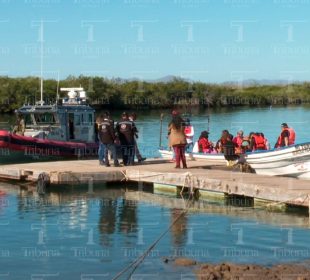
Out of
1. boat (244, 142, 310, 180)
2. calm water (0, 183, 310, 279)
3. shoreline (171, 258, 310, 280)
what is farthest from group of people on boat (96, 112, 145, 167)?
shoreline (171, 258, 310, 280)

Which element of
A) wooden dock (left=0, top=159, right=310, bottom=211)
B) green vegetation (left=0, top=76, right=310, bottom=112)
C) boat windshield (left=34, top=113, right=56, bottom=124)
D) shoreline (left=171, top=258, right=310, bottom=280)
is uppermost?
green vegetation (left=0, top=76, right=310, bottom=112)

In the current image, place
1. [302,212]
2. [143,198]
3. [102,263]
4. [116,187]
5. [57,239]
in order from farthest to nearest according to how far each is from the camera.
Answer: [116,187] → [143,198] → [302,212] → [57,239] → [102,263]

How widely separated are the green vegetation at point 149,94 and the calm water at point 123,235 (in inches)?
2041

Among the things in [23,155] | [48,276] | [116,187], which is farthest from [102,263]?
[23,155]

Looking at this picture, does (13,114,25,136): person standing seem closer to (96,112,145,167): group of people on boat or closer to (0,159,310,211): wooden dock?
(0,159,310,211): wooden dock

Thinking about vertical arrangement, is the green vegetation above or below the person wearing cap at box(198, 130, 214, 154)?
above

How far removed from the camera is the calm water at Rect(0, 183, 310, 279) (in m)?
11.1

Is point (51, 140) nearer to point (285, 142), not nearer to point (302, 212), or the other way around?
point (285, 142)

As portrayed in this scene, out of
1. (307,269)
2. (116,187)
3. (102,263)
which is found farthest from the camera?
(116,187)

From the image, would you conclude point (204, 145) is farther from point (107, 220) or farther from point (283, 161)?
point (107, 220)

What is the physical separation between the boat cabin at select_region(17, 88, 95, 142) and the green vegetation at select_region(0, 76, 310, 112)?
43243 mm

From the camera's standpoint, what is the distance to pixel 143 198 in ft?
58.0

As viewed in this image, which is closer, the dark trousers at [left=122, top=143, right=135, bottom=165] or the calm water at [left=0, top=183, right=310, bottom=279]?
the calm water at [left=0, top=183, right=310, bottom=279]

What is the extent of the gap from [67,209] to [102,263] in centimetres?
517
